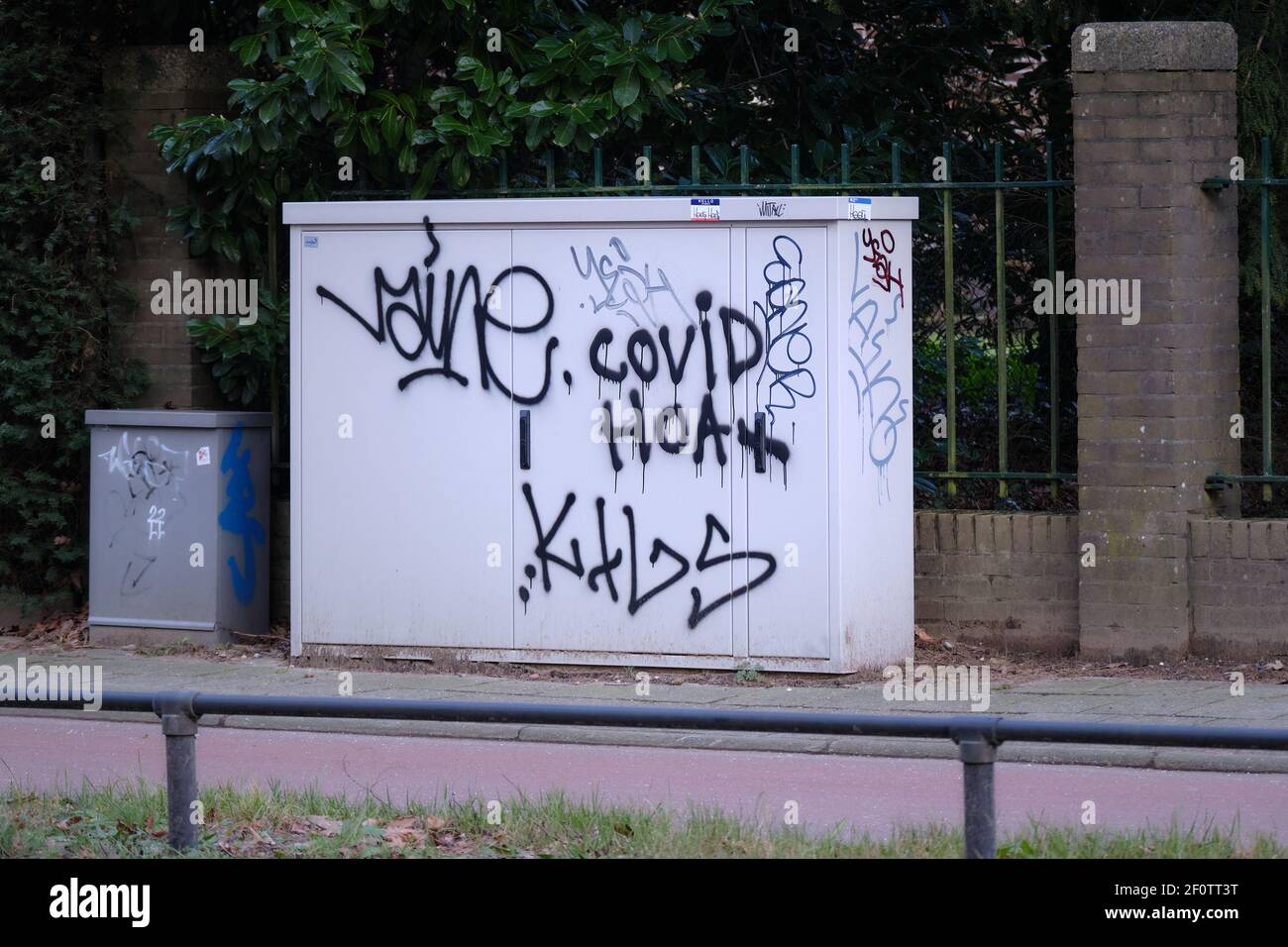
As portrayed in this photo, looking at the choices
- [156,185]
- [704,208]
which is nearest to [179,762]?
[704,208]

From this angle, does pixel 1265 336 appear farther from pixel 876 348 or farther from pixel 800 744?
pixel 800 744

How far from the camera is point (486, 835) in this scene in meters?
6.37

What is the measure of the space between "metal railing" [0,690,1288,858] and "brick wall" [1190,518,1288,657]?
543cm

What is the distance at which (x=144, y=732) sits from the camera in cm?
935

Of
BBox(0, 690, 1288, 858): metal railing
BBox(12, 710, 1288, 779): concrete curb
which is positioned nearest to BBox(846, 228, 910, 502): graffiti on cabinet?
BBox(12, 710, 1288, 779): concrete curb

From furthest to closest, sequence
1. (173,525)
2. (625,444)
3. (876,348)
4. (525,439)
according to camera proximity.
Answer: (173,525)
(525,439)
(625,444)
(876,348)

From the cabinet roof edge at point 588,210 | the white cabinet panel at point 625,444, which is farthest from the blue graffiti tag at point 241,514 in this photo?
the white cabinet panel at point 625,444

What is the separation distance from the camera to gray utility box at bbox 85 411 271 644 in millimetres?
11211

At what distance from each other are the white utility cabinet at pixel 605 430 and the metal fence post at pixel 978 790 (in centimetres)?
479

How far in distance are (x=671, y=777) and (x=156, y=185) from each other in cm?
601

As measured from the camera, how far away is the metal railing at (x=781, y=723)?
464cm

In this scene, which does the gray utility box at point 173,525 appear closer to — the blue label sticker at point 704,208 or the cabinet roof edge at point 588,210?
the cabinet roof edge at point 588,210

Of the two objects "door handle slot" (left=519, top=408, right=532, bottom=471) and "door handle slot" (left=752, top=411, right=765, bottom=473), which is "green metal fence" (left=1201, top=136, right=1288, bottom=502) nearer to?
"door handle slot" (left=752, top=411, right=765, bottom=473)
